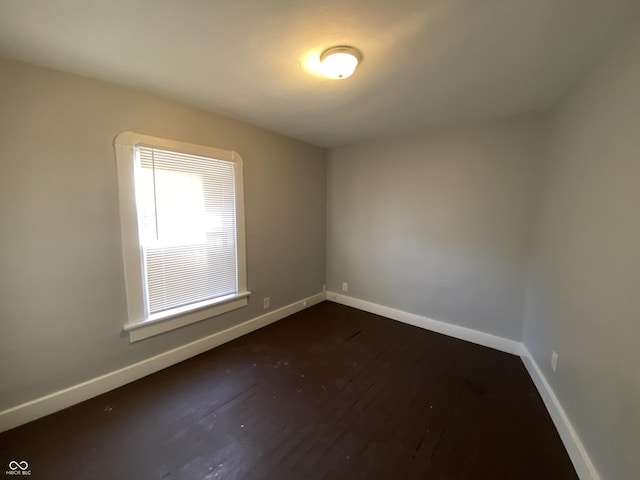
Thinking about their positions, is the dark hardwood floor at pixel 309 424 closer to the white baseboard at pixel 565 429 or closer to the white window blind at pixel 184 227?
the white baseboard at pixel 565 429

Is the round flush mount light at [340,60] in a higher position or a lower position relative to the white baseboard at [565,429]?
higher

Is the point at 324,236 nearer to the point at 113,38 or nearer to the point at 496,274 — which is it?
the point at 496,274

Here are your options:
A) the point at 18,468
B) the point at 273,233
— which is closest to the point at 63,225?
the point at 18,468

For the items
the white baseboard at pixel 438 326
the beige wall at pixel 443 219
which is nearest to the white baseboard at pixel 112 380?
the white baseboard at pixel 438 326

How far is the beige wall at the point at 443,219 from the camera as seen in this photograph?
2.55 m

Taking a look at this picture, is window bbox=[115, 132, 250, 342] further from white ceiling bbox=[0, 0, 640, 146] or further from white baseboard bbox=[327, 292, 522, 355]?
white baseboard bbox=[327, 292, 522, 355]

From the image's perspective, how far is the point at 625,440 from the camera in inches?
43.1

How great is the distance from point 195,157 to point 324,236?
6.95 feet

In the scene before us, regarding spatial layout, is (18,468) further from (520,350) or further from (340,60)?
(520,350)

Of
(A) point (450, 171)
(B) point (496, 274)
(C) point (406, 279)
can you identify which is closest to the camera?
(B) point (496, 274)

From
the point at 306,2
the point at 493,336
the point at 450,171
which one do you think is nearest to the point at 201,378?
the point at 306,2

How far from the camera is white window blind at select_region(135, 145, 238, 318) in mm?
2127

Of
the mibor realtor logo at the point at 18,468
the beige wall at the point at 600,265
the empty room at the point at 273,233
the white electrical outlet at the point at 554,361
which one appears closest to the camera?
the beige wall at the point at 600,265

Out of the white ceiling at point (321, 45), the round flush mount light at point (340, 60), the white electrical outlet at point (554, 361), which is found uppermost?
the white ceiling at point (321, 45)
